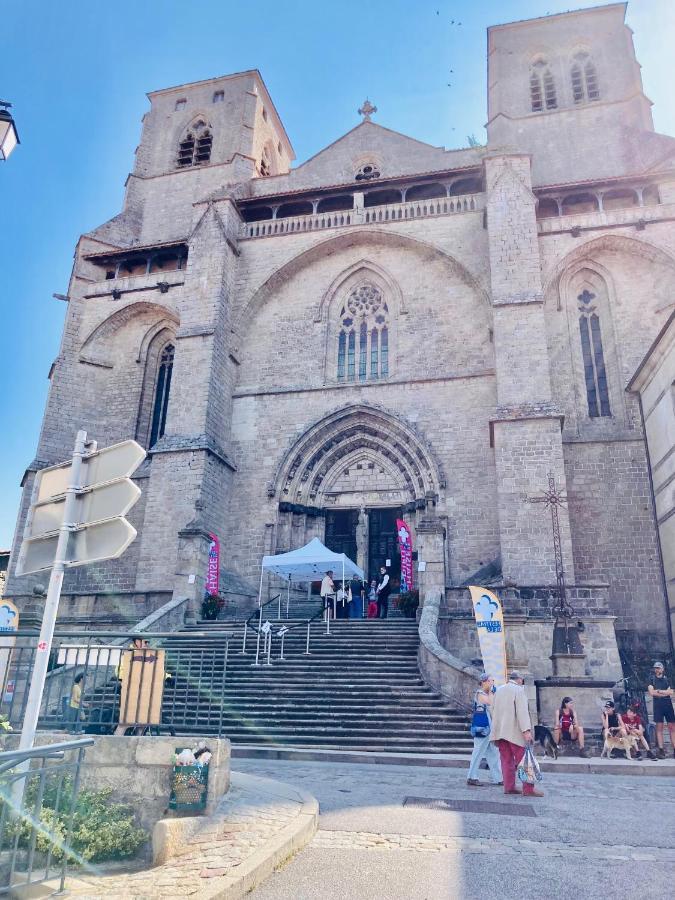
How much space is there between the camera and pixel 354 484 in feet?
61.2

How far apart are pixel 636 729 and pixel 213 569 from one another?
10.2 meters

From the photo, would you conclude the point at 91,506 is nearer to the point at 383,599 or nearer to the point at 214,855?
the point at 214,855

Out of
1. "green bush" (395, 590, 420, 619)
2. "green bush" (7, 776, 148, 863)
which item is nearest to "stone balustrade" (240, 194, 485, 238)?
"green bush" (395, 590, 420, 619)

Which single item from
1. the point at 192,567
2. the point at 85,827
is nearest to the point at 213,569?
the point at 192,567

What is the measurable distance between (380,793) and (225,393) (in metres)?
14.3

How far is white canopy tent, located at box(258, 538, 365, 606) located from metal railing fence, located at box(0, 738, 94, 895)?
10.3 meters

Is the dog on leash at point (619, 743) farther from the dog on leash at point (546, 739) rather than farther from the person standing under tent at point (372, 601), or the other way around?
the person standing under tent at point (372, 601)

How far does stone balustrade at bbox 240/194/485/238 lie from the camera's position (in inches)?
777

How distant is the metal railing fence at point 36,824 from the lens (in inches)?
137

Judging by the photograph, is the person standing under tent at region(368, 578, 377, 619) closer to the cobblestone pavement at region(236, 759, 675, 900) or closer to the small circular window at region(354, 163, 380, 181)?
the cobblestone pavement at region(236, 759, 675, 900)

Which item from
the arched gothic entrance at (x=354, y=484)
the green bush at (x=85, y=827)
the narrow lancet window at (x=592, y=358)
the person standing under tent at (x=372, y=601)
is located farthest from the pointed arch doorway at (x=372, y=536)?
the green bush at (x=85, y=827)

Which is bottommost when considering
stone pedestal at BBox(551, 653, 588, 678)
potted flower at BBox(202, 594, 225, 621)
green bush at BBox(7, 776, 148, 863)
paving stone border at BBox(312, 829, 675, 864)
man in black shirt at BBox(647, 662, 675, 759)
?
paving stone border at BBox(312, 829, 675, 864)

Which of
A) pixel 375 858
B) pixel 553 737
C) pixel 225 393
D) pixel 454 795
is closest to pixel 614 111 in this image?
pixel 225 393

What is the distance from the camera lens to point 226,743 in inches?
197
